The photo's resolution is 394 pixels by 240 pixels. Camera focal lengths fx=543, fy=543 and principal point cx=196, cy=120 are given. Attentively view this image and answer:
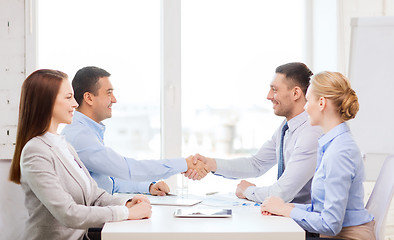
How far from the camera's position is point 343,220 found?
2.05 meters

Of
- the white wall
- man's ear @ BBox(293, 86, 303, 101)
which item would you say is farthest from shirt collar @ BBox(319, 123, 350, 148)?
the white wall

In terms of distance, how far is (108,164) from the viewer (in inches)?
101

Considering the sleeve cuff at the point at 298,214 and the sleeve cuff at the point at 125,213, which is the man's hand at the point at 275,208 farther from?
the sleeve cuff at the point at 125,213

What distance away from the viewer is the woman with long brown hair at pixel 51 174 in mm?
1858

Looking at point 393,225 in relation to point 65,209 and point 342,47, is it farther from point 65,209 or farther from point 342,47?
point 65,209

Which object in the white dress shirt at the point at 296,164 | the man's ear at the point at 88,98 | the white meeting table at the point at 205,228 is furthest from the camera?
the man's ear at the point at 88,98

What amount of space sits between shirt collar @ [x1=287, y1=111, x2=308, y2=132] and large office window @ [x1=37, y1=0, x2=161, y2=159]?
1.28m

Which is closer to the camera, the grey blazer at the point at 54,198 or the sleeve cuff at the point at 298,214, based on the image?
the grey blazer at the point at 54,198

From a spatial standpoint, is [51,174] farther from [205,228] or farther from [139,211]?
[205,228]

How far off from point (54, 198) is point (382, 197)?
4.22 ft

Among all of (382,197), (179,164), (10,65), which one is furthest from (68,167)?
(10,65)

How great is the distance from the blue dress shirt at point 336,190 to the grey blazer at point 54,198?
72 cm

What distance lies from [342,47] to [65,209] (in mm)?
2341

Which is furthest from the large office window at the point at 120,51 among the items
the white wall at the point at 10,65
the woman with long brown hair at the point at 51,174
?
the woman with long brown hair at the point at 51,174
